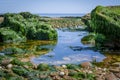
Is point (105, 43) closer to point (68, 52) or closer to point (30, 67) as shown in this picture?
point (68, 52)

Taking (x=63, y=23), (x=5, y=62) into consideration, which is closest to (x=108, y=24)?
(x=5, y=62)

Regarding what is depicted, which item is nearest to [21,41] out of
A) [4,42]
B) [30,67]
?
[4,42]

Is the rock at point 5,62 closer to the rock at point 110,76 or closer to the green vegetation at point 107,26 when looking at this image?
the rock at point 110,76

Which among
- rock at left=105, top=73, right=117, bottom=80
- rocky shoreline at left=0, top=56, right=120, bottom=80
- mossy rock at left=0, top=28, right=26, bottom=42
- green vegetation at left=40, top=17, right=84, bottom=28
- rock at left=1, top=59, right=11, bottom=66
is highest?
rock at left=1, top=59, right=11, bottom=66

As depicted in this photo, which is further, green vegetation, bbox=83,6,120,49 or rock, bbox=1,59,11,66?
green vegetation, bbox=83,6,120,49

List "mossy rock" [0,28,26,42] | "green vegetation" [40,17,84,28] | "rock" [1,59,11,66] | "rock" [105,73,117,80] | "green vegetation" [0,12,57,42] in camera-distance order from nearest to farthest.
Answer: "rock" [105,73,117,80]
"rock" [1,59,11,66]
"mossy rock" [0,28,26,42]
"green vegetation" [0,12,57,42]
"green vegetation" [40,17,84,28]

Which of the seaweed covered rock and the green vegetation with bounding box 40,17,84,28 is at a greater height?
the seaweed covered rock

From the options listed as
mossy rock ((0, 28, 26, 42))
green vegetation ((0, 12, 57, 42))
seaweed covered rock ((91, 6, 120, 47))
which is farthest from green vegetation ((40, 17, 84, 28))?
seaweed covered rock ((91, 6, 120, 47))

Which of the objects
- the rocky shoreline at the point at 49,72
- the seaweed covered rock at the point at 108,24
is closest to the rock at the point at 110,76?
the rocky shoreline at the point at 49,72

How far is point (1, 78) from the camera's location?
12.3 m

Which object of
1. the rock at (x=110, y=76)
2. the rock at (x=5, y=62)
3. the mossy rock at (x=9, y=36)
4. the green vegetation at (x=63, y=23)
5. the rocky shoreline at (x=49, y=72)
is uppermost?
the rock at (x=5, y=62)

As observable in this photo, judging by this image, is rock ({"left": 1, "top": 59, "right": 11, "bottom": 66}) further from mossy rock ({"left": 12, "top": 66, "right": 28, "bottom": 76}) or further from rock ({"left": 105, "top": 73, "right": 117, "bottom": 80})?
rock ({"left": 105, "top": 73, "right": 117, "bottom": 80})

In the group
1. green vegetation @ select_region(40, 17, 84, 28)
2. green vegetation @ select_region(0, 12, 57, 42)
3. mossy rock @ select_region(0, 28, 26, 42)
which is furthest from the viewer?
green vegetation @ select_region(40, 17, 84, 28)

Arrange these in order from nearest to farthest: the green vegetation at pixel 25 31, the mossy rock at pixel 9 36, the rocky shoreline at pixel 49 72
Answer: the rocky shoreline at pixel 49 72 → the mossy rock at pixel 9 36 → the green vegetation at pixel 25 31
